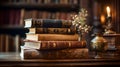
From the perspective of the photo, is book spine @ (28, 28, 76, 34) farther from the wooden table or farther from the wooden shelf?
the wooden shelf

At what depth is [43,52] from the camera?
1.49m

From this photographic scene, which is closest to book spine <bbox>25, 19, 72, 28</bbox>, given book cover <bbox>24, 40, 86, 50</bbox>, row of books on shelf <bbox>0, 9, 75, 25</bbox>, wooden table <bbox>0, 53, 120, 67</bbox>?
book cover <bbox>24, 40, 86, 50</bbox>

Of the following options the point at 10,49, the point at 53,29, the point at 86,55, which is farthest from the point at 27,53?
the point at 10,49

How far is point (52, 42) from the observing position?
1484 millimetres

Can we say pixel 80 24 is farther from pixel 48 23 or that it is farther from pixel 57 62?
pixel 57 62

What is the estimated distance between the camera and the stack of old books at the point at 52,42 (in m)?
1.49

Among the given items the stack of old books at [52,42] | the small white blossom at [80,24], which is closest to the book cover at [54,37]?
the stack of old books at [52,42]

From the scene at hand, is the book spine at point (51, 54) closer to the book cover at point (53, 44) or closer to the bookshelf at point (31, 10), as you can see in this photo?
the book cover at point (53, 44)

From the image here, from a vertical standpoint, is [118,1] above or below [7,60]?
above

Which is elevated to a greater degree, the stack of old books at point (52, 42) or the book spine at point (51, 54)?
the stack of old books at point (52, 42)

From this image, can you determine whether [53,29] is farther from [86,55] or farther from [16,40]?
[16,40]

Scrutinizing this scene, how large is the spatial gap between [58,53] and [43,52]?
0.27 feet

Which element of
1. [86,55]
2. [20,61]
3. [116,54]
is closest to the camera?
[20,61]

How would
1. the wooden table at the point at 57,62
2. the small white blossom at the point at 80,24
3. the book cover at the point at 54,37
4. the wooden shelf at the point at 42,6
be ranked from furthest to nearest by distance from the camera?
the wooden shelf at the point at 42,6
the small white blossom at the point at 80,24
the book cover at the point at 54,37
the wooden table at the point at 57,62
